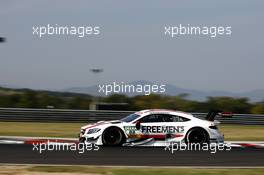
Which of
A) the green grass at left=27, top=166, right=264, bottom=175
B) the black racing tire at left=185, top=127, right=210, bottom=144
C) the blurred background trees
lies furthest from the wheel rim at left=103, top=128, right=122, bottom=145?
the blurred background trees

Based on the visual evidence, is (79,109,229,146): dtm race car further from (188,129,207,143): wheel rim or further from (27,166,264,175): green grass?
(27,166,264,175): green grass

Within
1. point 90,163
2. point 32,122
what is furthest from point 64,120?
point 90,163

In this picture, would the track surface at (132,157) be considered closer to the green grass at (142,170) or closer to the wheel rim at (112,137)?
the wheel rim at (112,137)

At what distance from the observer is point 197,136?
16.7m

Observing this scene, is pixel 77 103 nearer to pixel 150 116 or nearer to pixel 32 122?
Answer: pixel 32 122

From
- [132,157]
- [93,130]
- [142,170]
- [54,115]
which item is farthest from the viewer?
[54,115]

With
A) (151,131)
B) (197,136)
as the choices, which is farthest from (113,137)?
(197,136)

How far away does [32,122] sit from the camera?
28078 mm

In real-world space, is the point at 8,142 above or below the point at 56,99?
below

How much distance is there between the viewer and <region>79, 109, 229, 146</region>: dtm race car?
16.5 meters

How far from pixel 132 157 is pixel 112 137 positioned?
2740mm

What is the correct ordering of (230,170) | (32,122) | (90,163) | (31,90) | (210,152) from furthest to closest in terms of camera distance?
(31,90) → (32,122) → (210,152) → (90,163) → (230,170)

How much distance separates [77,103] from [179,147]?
2248 centimetres

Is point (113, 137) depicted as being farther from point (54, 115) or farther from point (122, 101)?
point (122, 101)
